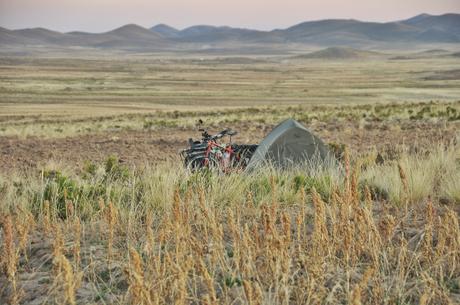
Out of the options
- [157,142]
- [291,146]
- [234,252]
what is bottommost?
[157,142]

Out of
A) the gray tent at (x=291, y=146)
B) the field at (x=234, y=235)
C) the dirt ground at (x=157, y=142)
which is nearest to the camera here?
the field at (x=234, y=235)

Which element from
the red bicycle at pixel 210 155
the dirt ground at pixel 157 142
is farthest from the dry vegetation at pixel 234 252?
the dirt ground at pixel 157 142

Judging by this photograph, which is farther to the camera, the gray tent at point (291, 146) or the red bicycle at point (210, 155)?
the gray tent at point (291, 146)

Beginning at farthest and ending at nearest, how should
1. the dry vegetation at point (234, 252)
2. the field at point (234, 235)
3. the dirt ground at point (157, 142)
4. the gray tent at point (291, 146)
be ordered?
the dirt ground at point (157, 142) → the gray tent at point (291, 146) → the field at point (234, 235) → the dry vegetation at point (234, 252)

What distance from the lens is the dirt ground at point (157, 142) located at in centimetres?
1719

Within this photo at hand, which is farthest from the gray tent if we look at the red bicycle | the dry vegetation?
the dry vegetation

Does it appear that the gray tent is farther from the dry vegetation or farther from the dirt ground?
the dry vegetation

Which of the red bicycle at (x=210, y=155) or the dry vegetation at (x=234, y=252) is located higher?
the dry vegetation at (x=234, y=252)

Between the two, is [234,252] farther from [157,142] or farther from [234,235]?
[157,142]

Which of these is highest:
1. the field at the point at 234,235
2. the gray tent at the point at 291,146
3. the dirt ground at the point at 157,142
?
the field at the point at 234,235

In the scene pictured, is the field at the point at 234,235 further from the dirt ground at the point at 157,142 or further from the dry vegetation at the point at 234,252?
the dirt ground at the point at 157,142

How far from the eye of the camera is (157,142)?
20.8m

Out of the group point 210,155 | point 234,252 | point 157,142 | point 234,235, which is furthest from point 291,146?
point 157,142

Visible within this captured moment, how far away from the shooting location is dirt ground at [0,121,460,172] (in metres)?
17.2
